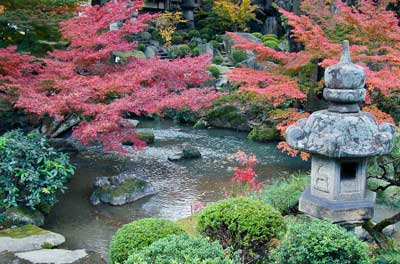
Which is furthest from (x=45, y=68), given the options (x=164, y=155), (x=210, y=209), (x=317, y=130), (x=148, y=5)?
(x=148, y=5)

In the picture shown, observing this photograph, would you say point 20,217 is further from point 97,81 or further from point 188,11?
point 188,11

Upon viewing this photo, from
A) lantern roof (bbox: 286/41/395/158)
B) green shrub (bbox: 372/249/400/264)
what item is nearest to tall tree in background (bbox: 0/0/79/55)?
lantern roof (bbox: 286/41/395/158)

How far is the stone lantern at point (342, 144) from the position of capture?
15.3 ft

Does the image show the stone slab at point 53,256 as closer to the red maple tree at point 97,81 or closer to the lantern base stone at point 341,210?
the red maple tree at point 97,81

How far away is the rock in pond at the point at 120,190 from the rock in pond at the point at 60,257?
2.65m

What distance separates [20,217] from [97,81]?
292 centimetres

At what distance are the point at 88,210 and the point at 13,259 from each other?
273 cm

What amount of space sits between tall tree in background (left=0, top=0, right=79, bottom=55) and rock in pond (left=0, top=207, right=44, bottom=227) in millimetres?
4064

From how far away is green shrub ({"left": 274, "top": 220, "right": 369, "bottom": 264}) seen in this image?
4098 millimetres

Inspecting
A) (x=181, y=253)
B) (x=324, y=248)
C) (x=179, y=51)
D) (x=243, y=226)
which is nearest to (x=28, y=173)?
(x=243, y=226)

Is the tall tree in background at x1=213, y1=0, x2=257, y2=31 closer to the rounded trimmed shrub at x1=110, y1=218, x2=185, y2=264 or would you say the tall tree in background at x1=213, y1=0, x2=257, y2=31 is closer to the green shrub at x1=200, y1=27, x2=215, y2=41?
the green shrub at x1=200, y1=27, x2=215, y2=41

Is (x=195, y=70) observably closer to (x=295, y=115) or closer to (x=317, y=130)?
(x=295, y=115)

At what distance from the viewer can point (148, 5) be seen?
27422 mm

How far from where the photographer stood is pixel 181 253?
3.81 m
